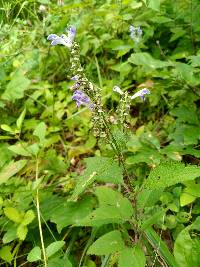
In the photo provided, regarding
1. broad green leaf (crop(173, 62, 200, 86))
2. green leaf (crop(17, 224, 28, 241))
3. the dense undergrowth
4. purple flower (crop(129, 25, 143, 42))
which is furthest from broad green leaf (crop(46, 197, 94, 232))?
purple flower (crop(129, 25, 143, 42))

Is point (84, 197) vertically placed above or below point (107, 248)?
below

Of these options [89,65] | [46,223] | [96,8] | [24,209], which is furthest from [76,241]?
[96,8]

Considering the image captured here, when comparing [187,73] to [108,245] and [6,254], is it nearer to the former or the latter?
[108,245]

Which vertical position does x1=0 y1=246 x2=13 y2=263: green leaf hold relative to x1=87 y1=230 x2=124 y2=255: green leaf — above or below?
below

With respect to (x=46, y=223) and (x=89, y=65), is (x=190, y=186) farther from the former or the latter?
(x=89, y=65)

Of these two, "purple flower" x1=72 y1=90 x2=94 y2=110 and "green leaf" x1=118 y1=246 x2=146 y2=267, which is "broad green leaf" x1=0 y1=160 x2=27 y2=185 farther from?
"green leaf" x1=118 y1=246 x2=146 y2=267

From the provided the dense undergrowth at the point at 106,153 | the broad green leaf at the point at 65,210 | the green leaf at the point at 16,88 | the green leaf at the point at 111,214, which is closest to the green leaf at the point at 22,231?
the dense undergrowth at the point at 106,153

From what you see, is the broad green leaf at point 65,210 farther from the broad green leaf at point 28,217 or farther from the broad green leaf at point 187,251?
the broad green leaf at point 187,251

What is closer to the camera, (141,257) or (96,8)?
(141,257)
